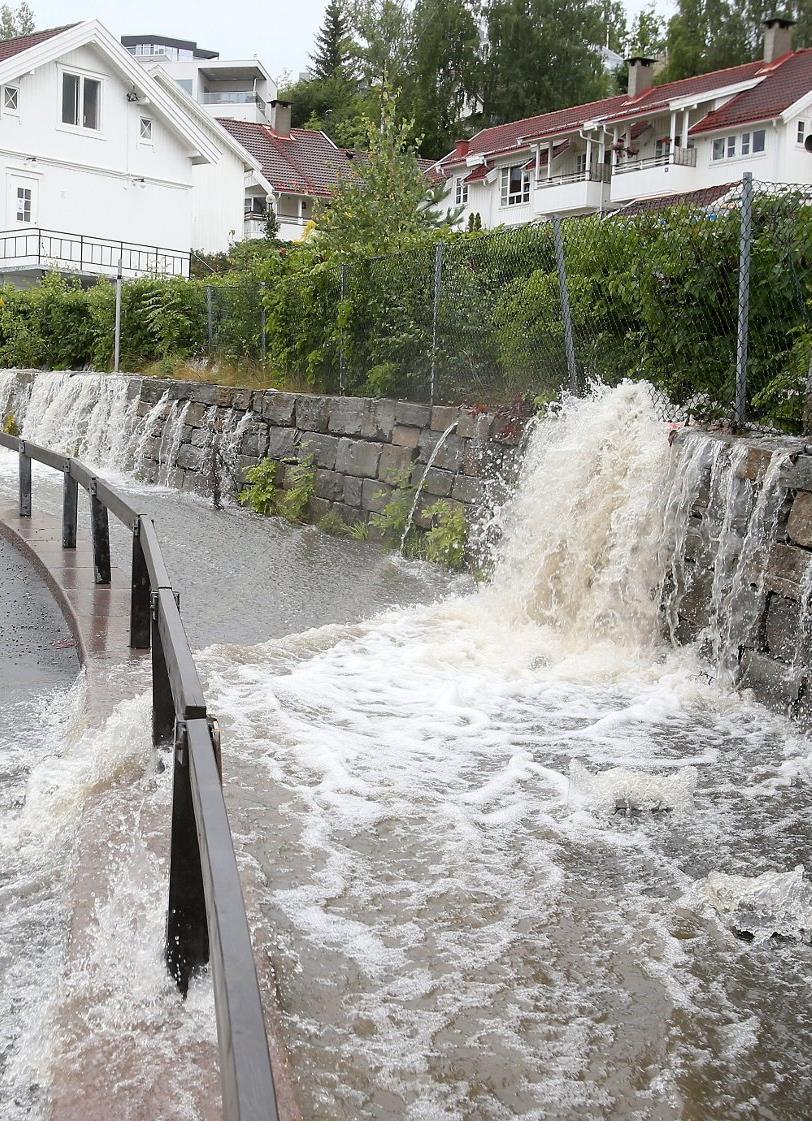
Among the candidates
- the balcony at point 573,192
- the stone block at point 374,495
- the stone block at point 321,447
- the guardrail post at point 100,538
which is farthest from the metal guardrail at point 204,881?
the balcony at point 573,192

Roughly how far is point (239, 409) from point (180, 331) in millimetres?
5095

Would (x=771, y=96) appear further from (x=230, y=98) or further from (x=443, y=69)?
(x=230, y=98)

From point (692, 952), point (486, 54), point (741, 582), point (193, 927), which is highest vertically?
point (486, 54)

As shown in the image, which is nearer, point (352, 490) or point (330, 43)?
point (352, 490)

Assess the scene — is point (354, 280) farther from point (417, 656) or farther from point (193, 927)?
point (193, 927)

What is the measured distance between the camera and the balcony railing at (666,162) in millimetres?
39938

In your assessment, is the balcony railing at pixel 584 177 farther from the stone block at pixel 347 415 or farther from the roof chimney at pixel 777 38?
the stone block at pixel 347 415

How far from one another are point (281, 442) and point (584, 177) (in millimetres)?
31614

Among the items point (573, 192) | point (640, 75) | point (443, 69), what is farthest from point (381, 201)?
point (443, 69)

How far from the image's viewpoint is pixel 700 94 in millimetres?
39625

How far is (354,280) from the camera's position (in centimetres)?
1376

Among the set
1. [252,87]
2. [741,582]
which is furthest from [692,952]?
[252,87]

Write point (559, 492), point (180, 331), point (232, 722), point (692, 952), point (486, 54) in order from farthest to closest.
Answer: point (486, 54), point (180, 331), point (559, 492), point (232, 722), point (692, 952)

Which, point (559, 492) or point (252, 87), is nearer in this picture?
point (559, 492)
